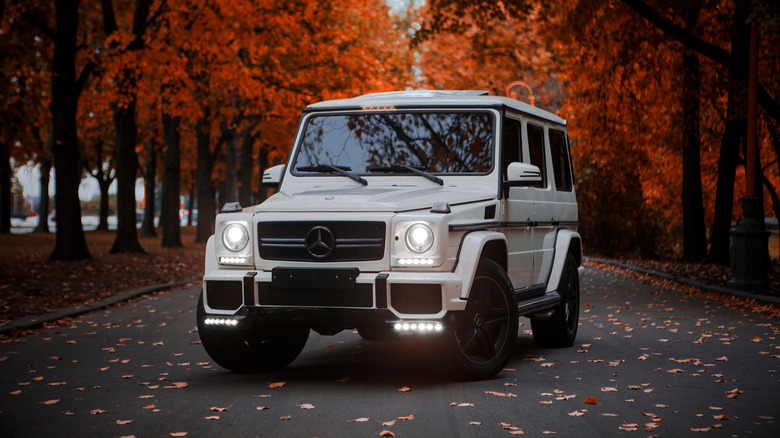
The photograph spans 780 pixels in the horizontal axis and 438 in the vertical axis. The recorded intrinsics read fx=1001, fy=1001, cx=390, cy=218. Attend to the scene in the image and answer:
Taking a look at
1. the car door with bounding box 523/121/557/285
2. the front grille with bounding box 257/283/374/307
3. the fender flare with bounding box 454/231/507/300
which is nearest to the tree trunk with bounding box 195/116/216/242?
the car door with bounding box 523/121/557/285

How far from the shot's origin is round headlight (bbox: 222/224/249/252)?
7520 mm

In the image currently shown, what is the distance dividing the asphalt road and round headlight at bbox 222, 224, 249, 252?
1.05m

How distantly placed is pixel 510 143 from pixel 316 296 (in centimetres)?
242

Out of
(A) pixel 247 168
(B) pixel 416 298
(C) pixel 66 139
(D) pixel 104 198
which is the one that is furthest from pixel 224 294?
(D) pixel 104 198

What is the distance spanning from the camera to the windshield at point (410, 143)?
833 cm

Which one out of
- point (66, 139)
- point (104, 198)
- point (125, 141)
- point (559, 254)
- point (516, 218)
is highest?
point (125, 141)

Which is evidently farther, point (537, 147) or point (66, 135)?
point (66, 135)

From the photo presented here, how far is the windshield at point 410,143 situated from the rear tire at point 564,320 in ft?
6.41

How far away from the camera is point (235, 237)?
755cm

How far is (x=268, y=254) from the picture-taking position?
24.3 ft

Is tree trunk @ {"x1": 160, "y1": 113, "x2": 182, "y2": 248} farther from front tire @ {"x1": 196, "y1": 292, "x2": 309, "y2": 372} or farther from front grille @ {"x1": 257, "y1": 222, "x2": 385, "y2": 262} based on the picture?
front grille @ {"x1": 257, "y1": 222, "x2": 385, "y2": 262}

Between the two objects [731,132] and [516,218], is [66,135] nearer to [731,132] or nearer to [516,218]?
[731,132]

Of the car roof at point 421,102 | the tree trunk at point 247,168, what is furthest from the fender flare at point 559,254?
the tree trunk at point 247,168

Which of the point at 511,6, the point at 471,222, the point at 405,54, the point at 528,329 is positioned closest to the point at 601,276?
the point at 511,6
